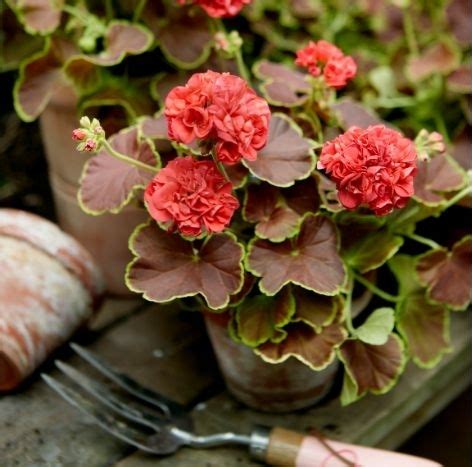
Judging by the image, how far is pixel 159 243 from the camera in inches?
32.0

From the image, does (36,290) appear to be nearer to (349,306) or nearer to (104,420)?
(104,420)

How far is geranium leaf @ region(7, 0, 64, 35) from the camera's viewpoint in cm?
96

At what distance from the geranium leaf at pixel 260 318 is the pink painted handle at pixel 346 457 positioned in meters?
0.13

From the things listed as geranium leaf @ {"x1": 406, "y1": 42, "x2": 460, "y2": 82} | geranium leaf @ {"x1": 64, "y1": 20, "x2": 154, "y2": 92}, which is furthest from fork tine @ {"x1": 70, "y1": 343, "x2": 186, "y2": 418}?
geranium leaf @ {"x1": 406, "y1": 42, "x2": 460, "y2": 82}

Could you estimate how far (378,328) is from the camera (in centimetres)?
84

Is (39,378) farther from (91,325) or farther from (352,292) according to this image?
(352,292)

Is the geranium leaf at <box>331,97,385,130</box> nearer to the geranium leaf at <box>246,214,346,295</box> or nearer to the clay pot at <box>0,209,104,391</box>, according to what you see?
the geranium leaf at <box>246,214,346,295</box>

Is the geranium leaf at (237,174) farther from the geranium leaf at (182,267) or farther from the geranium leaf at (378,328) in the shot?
the geranium leaf at (378,328)

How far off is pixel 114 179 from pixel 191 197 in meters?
0.15

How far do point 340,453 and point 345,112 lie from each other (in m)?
0.40

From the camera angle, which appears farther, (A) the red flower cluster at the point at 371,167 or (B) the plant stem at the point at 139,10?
(B) the plant stem at the point at 139,10

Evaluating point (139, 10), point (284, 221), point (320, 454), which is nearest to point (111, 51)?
point (139, 10)

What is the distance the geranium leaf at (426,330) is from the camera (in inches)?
36.6

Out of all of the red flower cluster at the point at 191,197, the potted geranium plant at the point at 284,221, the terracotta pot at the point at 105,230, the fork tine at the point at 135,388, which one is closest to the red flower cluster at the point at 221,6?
the potted geranium plant at the point at 284,221
